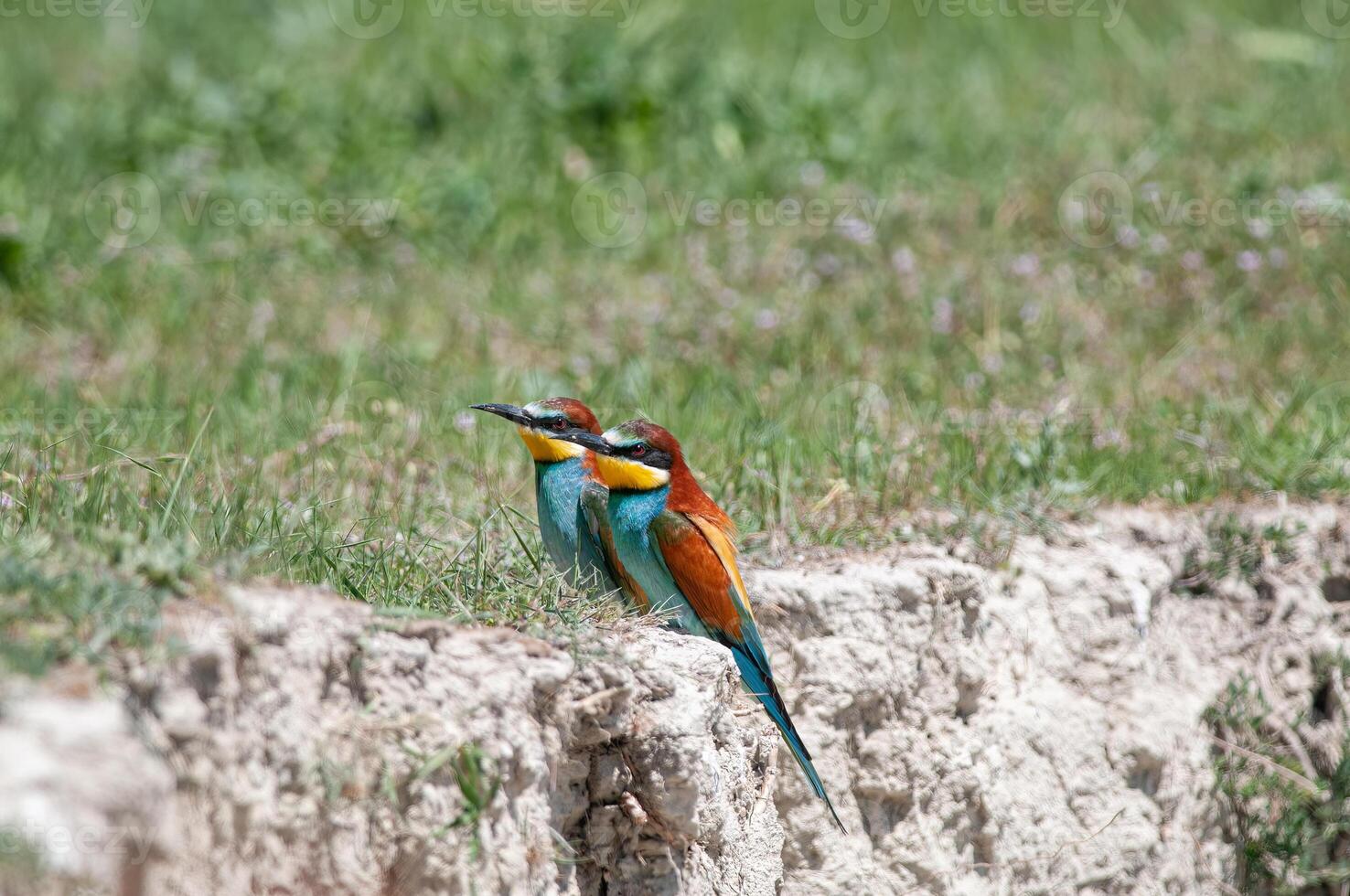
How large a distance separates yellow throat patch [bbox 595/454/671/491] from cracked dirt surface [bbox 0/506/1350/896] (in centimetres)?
35

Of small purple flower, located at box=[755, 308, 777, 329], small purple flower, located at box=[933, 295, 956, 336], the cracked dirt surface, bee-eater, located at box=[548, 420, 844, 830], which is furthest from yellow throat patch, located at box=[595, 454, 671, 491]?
small purple flower, located at box=[933, 295, 956, 336]

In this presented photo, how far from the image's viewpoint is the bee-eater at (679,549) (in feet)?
10.8

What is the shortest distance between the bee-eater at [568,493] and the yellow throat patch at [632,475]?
9 cm

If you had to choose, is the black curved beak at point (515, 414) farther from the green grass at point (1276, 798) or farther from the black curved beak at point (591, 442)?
the green grass at point (1276, 798)

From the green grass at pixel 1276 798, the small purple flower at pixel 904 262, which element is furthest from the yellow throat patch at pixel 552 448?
the small purple flower at pixel 904 262

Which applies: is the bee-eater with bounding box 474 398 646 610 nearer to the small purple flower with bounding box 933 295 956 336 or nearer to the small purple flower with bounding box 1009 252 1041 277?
the small purple flower with bounding box 933 295 956 336

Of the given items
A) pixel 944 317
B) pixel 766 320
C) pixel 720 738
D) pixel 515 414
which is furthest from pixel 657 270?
pixel 720 738

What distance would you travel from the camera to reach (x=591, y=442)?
353 centimetres

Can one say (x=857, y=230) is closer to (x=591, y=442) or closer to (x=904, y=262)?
(x=904, y=262)

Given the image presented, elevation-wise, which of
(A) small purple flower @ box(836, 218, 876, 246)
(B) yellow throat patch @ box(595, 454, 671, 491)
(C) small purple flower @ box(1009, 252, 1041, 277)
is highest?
(A) small purple flower @ box(836, 218, 876, 246)

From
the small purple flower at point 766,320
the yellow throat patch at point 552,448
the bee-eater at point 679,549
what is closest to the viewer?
the bee-eater at point 679,549

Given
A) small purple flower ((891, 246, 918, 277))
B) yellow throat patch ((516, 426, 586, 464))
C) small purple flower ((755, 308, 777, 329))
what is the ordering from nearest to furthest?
yellow throat patch ((516, 426, 586, 464)) < small purple flower ((755, 308, 777, 329)) < small purple flower ((891, 246, 918, 277))

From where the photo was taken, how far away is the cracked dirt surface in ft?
7.43

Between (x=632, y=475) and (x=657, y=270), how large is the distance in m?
2.62
